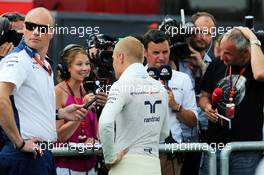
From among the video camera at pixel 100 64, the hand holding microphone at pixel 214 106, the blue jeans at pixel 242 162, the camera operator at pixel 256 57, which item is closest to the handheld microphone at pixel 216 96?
the hand holding microphone at pixel 214 106

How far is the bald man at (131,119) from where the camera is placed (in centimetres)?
612

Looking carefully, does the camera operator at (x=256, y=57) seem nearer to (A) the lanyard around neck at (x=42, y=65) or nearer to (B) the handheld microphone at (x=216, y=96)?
(B) the handheld microphone at (x=216, y=96)

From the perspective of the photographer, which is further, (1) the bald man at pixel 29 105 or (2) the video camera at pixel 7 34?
(2) the video camera at pixel 7 34

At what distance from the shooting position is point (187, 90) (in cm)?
770

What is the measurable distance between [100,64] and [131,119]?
1.38 metres

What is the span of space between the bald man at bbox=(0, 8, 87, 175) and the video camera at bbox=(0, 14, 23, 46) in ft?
1.60

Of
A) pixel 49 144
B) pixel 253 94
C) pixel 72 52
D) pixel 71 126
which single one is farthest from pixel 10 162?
pixel 253 94

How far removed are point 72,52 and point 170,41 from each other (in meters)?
0.99

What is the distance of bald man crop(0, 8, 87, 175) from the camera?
6.08 m

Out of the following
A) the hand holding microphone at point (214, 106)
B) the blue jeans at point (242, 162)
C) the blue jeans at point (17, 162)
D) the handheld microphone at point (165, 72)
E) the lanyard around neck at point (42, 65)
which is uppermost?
the lanyard around neck at point (42, 65)

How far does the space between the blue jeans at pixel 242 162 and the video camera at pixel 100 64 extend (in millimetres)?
1125

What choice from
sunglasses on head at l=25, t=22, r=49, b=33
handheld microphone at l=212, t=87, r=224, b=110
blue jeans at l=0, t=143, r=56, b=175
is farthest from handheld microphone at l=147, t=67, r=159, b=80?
blue jeans at l=0, t=143, r=56, b=175

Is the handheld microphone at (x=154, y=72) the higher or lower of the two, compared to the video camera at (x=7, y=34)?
lower

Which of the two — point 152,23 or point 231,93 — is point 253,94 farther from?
point 152,23
